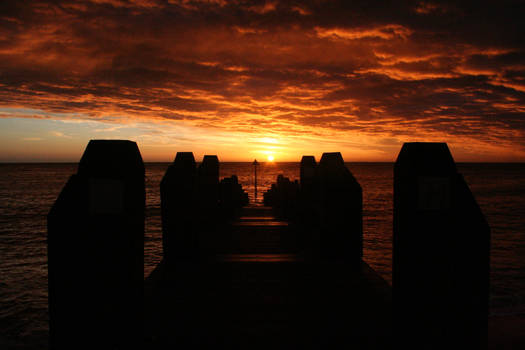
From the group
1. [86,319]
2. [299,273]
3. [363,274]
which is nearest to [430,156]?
[363,274]

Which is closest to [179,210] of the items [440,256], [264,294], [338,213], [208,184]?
[264,294]

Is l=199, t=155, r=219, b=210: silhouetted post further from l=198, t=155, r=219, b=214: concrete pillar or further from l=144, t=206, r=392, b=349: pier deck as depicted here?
l=144, t=206, r=392, b=349: pier deck

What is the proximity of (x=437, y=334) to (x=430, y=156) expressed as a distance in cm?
157

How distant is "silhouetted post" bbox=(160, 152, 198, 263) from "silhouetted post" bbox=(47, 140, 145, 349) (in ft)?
8.45

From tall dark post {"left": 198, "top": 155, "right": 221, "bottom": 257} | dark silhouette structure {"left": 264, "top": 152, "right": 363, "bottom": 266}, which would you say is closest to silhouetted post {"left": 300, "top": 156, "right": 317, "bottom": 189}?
tall dark post {"left": 198, "top": 155, "right": 221, "bottom": 257}

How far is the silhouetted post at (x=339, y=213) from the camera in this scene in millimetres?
5113

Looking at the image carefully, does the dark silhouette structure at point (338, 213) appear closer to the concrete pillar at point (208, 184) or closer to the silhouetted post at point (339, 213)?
the silhouetted post at point (339, 213)

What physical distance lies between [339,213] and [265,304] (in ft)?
6.60

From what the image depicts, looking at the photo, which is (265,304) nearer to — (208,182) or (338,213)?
(338,213)

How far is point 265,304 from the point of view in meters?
3.88

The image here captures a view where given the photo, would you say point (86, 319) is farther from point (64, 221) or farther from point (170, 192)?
point (170, 192)

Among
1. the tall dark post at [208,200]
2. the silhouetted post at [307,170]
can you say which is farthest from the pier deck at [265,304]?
the silhouetted post at [307,170]

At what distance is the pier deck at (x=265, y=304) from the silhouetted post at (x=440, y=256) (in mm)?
531

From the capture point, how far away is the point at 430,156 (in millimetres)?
2773
